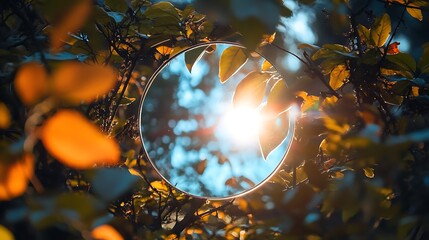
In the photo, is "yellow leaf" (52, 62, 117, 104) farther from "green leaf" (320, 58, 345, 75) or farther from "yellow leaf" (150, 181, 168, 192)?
"yellow leaf" (150, 181, 168, 192)

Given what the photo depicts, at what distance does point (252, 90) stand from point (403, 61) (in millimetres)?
335

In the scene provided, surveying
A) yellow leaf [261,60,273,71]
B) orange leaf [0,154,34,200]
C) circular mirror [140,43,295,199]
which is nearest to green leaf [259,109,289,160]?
circular mirror [140,43,295,199]

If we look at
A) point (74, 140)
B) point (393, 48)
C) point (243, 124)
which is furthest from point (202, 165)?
point (74, 140)

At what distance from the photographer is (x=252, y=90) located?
121 centimetres

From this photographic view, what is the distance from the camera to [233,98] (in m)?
1.24

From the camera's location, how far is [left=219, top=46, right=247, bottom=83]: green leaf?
1.21 meters

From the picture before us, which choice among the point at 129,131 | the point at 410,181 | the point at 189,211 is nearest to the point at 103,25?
the point at 129,131

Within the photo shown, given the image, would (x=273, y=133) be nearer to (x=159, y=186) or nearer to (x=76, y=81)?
(x=159, y=186)

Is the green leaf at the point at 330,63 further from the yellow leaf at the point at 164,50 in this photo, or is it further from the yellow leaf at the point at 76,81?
the yellow leaf at the point at 76,81

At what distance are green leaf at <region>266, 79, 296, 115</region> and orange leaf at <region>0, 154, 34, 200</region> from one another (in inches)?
30.6

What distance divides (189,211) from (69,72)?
963mm

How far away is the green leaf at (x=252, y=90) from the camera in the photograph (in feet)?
3.93

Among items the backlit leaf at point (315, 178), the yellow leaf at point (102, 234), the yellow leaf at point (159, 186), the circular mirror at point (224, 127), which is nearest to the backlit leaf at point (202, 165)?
the circular mirror at point (224, 127)

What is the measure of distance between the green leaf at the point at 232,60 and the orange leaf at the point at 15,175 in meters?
0.80
